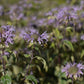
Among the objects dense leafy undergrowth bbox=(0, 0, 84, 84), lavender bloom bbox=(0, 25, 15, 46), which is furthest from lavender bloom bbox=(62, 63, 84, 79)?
lavender bloom bbox=(0, 25, 15, 46)

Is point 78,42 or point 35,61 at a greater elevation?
point 78,42

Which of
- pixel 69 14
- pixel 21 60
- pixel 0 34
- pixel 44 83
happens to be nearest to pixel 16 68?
pixel 21 60

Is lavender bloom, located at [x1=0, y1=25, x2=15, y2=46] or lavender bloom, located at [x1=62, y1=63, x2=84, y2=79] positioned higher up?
lavender bloom, located at [x1=0, y1=25, x2=15, y2=46]

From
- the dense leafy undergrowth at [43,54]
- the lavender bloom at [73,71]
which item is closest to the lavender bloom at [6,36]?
the dense leafy undergrowth at [43,54]

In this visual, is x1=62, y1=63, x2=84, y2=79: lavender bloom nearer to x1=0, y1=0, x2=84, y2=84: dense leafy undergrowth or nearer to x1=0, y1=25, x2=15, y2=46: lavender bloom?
x1=0, y1=0, x2=84, y2=84: dense leafy undergrowth

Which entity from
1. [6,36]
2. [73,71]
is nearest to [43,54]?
[73,71]

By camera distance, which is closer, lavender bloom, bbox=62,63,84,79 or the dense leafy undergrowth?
the dense leafy undergrowth

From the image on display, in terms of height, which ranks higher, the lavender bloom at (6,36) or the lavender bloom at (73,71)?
the lavender bloom at (6,36)

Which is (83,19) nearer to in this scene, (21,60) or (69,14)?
(69,14)

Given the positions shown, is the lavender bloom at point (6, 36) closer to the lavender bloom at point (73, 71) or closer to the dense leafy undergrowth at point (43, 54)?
the dense leafy undergrowth at point (43, 54)

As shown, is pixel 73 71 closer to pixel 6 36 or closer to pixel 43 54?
pixel 43 54

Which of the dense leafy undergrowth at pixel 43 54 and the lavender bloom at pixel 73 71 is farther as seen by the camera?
the lavender bloom at pixel 73 71
